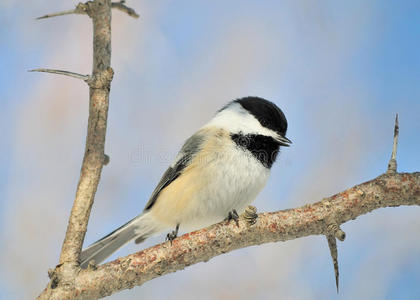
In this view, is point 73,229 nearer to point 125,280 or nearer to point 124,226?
point 125,280

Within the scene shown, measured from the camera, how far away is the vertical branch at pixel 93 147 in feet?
5.98

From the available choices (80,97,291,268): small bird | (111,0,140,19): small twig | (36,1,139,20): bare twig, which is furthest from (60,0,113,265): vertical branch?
(80,97,291,268): small bird

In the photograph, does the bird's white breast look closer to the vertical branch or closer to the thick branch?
the thick branch

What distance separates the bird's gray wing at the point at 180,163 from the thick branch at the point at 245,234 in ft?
Answer: 2.27

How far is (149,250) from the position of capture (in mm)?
1839

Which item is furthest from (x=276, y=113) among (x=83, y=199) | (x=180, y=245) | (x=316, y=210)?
(x=83, y=199)

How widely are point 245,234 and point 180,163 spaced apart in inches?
31.7

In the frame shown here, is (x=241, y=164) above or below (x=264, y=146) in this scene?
below

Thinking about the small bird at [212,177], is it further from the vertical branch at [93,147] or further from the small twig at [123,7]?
the small twig at [123,7]

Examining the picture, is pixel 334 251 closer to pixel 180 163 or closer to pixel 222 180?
pixel 222 180

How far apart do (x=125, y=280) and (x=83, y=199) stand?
40 cm

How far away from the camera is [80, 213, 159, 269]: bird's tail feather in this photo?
2.25 metres

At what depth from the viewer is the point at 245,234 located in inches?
74.0

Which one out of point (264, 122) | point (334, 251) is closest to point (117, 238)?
point (264, 122)
